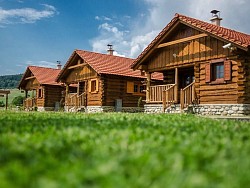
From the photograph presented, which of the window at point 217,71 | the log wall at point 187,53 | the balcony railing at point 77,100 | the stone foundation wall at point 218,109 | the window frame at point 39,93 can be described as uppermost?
the log wall at point 187,53

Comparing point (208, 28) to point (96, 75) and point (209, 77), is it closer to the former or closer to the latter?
point (209, 77)

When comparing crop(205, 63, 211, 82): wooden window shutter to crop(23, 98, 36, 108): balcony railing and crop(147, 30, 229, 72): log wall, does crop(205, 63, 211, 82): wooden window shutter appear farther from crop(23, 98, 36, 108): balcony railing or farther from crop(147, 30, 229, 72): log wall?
crop(23, 98, 36, 108): balcony railing

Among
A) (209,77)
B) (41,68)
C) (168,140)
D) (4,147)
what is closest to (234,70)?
(209,77)

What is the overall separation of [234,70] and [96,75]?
1256 cm

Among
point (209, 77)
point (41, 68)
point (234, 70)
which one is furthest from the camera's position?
point (41, 68)

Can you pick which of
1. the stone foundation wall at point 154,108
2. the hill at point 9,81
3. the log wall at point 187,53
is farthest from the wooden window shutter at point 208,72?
the hill at point 9,81

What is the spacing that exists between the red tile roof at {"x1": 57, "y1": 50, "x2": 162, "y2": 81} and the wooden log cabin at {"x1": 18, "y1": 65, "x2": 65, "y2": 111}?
7.06 metres

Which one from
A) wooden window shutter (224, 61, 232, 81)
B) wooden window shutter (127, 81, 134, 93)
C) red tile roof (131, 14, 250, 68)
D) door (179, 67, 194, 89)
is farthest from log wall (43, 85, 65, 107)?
wooden window shutter (224, 61, 232, 81)

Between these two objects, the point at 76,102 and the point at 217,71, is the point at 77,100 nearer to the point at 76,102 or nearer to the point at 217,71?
the point at 76,102

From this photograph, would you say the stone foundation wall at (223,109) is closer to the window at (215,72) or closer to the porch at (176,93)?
the porch at (176,93)

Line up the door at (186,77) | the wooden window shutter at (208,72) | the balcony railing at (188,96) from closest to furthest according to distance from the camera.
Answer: the wooden window shutter at (208,72), the balcony railing at (188,96), the door at (186,77)

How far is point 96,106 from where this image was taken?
24.6m

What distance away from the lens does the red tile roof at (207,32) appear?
46.3ft

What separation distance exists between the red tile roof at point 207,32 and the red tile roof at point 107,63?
13.8 ft
